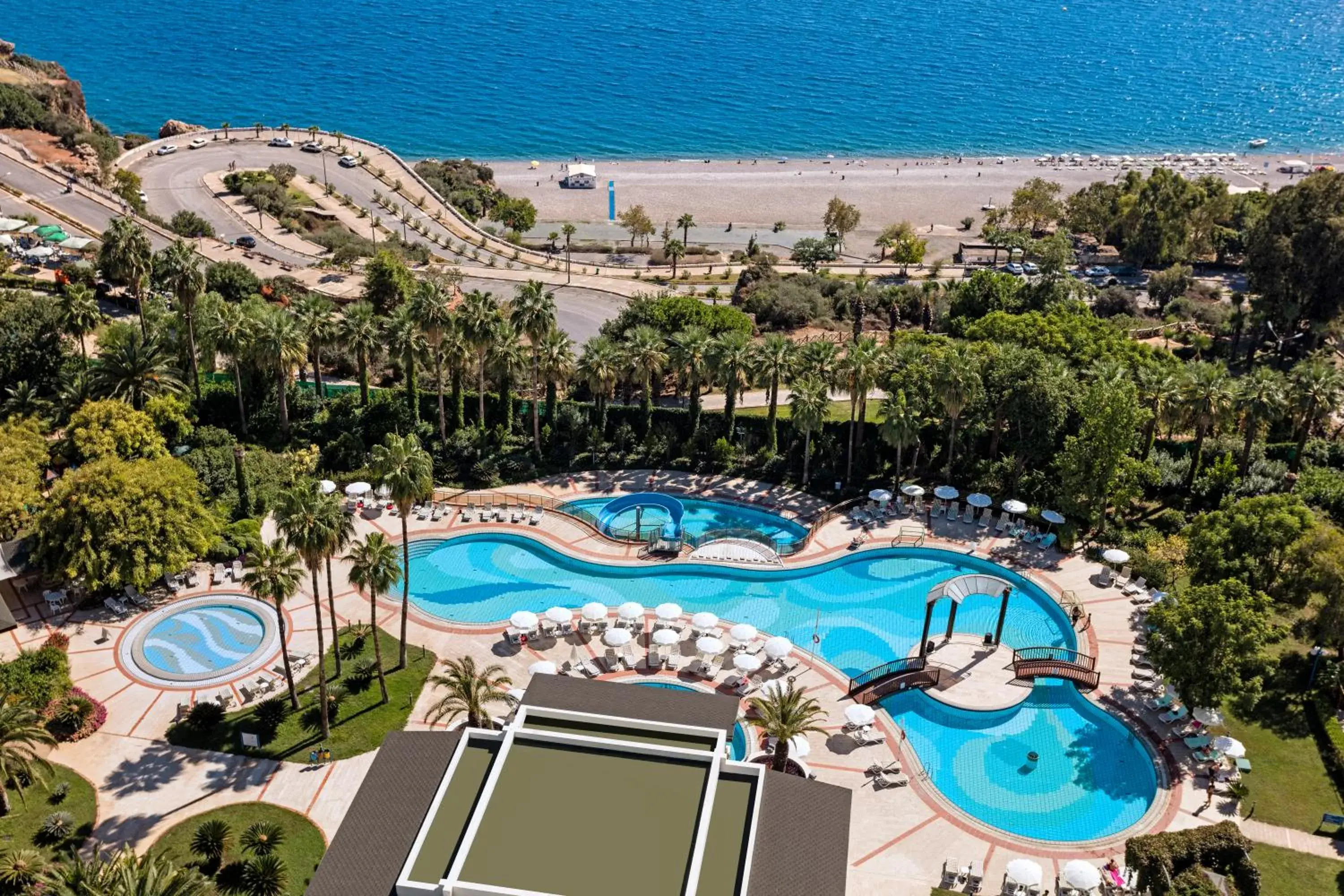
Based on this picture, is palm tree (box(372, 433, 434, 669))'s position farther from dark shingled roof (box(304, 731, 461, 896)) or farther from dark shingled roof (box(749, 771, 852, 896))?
dark shingled roof (box(749, 771, 852, 896))

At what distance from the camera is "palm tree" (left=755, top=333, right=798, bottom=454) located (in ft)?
213

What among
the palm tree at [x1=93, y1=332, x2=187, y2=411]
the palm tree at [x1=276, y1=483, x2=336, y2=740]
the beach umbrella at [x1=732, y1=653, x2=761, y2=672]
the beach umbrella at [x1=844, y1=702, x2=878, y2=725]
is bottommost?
the beach umbrella at [x1=844, y1=702, x2=878, y2=725]

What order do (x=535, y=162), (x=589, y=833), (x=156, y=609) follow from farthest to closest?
(x=535, y=162), (x=156, y=609), (x=589, y=833)

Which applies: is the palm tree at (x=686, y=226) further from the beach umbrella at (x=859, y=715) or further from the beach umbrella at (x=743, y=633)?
the beach umbrella at (x=859, y=715)

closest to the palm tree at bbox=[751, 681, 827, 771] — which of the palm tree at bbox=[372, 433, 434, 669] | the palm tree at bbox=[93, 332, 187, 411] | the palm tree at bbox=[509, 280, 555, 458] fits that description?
the palm tree at bbox=[372, 433, 434, 669]

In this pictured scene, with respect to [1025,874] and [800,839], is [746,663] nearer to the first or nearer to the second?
[800,839]

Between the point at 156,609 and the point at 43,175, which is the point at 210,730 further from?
the point at 43,175

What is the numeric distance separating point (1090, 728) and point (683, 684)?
737 inches

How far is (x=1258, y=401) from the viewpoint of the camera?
202 ft

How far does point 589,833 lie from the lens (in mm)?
34438

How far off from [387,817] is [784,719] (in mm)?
15360

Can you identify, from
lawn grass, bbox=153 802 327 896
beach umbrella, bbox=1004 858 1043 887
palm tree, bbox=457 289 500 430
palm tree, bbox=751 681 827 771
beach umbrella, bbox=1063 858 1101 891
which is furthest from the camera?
palm tree, bbox=457 289 500 430

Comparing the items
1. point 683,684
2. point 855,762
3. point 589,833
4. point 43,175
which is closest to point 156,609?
point 683,684

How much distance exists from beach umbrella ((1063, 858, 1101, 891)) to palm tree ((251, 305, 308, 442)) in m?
49.3
